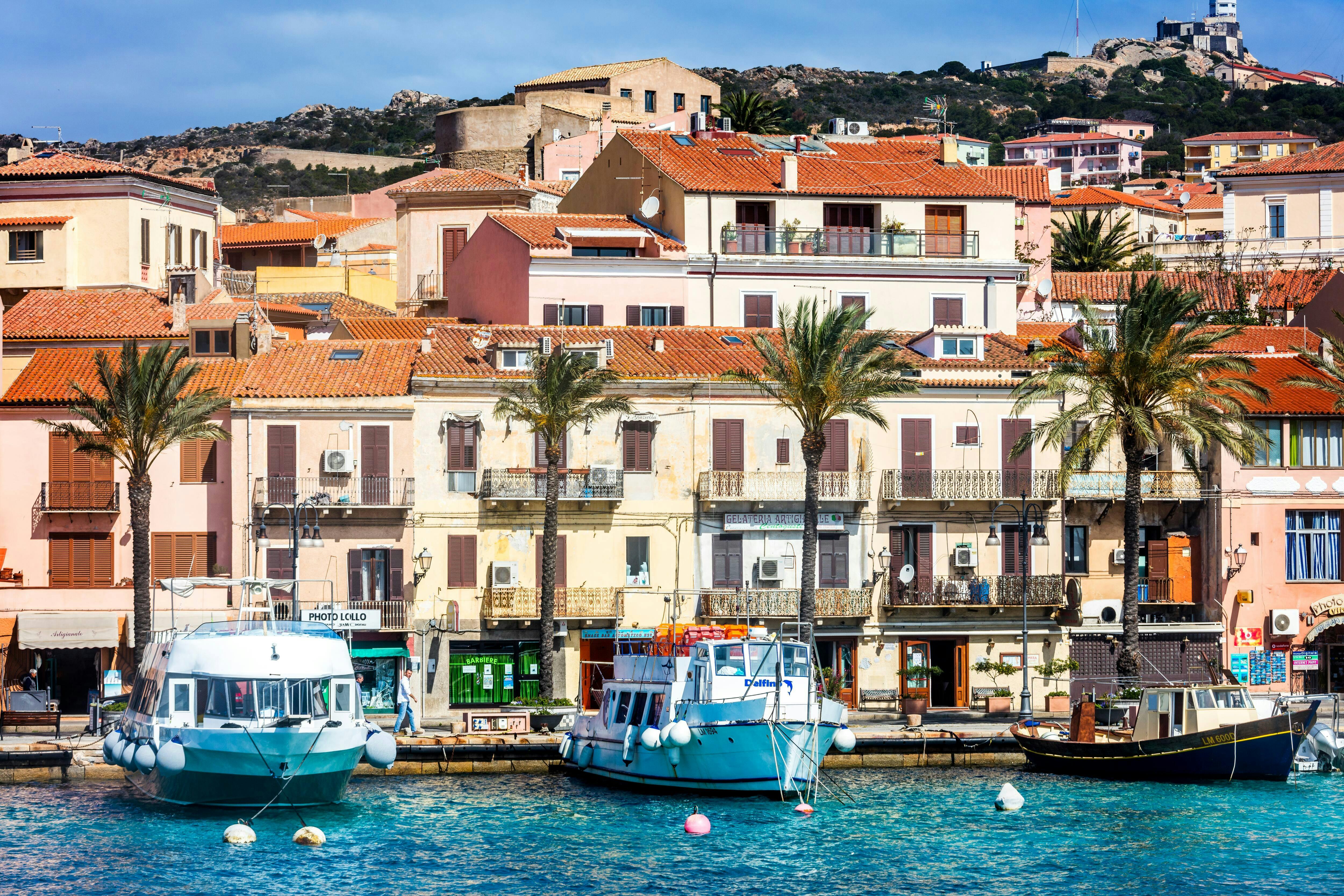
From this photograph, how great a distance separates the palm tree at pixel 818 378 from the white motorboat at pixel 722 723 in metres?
6.58

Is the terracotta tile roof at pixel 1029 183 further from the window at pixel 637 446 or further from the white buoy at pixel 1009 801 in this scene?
the white buoy at pixel 1009 801

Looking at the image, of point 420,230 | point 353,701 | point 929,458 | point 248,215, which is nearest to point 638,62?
point 248,215

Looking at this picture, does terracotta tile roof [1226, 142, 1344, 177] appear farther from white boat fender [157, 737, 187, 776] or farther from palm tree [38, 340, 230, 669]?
white boat fender [157, 737, 187, 776]

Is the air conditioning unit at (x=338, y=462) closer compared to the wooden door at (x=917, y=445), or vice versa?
the air conditioning unit at (x=338, y=462)

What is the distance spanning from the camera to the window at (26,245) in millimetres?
71188

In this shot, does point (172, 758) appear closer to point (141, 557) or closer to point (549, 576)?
point (141, 557)

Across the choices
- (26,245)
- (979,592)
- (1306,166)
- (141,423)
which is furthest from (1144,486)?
(26,245)

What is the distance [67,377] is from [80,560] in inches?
232

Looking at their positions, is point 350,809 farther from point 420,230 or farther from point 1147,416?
point 420,230

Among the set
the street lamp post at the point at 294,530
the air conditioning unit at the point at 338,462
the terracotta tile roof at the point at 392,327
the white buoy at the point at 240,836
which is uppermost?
the terracotta tile roof at the point at 392,327

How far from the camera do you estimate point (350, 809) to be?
42.6m

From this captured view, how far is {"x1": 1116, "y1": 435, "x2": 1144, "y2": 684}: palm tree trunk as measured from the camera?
170ft

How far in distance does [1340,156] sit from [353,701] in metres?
61.3

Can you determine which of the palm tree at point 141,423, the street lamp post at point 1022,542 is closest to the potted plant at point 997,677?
the street lamp post at point 1022,542
